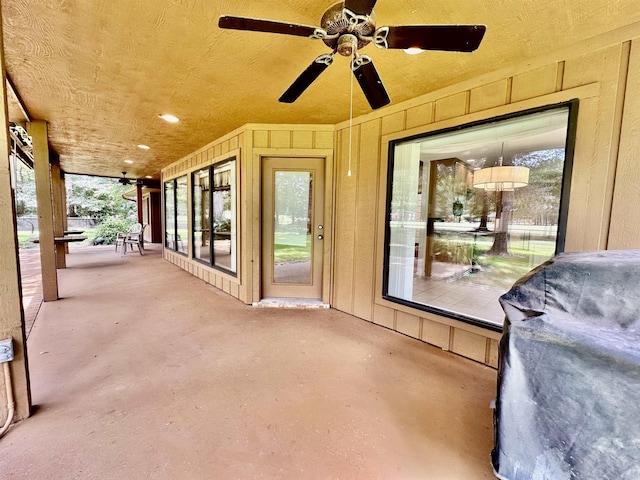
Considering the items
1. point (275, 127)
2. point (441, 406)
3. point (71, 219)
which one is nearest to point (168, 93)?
point (275, 127)

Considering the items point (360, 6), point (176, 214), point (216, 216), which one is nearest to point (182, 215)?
point (176, 214)

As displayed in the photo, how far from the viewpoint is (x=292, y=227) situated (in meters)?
3.94

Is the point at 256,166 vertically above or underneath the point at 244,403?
above

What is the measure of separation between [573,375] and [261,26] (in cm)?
198

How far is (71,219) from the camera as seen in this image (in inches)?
601

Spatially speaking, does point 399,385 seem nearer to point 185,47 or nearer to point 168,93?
point 185,47

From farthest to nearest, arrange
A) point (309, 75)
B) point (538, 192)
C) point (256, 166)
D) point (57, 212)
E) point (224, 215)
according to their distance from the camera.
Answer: point (57, 212) → point (224, 215) → point (256, 166) → point (538, 192) → point (309, 75)

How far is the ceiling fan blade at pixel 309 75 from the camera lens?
5.18 feet

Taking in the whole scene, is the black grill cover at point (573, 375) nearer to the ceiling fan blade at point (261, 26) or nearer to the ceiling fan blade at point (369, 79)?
the ceiling fan blade at point (369, 79)

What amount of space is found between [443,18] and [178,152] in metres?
5.30

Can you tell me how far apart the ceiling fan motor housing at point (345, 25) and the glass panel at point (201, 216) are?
4.12m

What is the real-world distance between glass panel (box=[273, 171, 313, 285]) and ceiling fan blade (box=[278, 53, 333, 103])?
1789mm

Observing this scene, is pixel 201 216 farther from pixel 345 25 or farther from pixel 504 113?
pixel 504 113

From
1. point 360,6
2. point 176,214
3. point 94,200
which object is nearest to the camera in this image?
point 360,6
